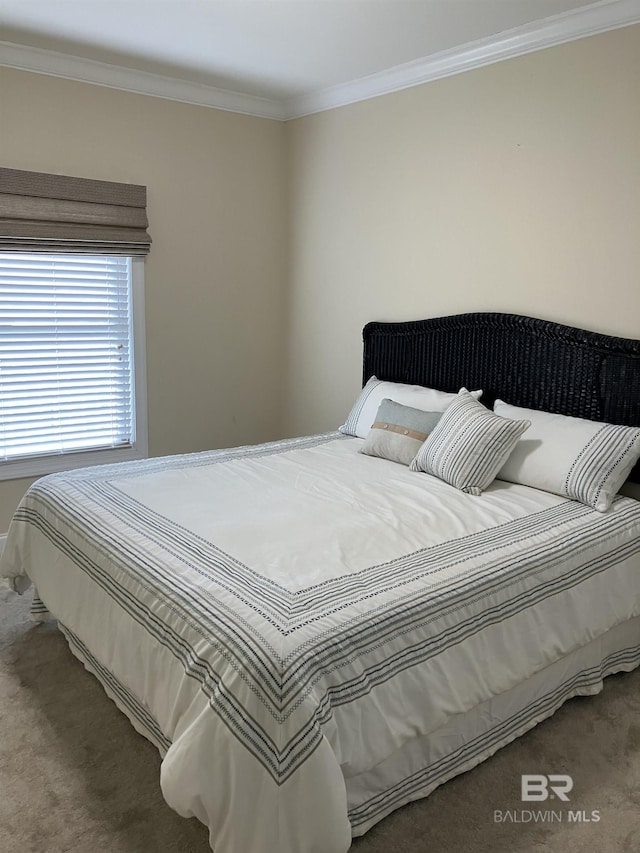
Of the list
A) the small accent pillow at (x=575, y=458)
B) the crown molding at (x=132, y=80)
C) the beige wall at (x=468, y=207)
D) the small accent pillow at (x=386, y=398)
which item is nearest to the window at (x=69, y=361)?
the crown molding at (x=132, y=80)

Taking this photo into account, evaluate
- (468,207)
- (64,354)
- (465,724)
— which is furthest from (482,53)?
(465,724)

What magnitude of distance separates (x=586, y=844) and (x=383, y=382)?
244 centimetres

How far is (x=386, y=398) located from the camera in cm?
362

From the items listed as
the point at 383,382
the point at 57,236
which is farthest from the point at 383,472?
the point at 57,236

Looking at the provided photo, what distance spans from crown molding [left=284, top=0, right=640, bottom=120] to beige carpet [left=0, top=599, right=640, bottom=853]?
2603mm

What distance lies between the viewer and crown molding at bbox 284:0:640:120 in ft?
9.29

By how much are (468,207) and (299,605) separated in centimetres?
240

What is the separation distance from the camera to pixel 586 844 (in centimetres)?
189

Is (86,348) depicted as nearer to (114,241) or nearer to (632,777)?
(114,241)

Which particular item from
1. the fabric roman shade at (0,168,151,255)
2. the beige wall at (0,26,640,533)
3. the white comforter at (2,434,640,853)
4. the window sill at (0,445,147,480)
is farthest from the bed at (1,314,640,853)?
the fabric roman shade at (0,168,151,255)

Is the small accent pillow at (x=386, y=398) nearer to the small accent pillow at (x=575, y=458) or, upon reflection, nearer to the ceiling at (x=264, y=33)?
the small accent pillow at (x=575, y=458)

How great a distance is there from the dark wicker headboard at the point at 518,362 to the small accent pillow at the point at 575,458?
5.3 inches

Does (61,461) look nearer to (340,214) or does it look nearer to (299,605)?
(340,214)

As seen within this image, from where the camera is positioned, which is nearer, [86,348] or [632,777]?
[632,777]
